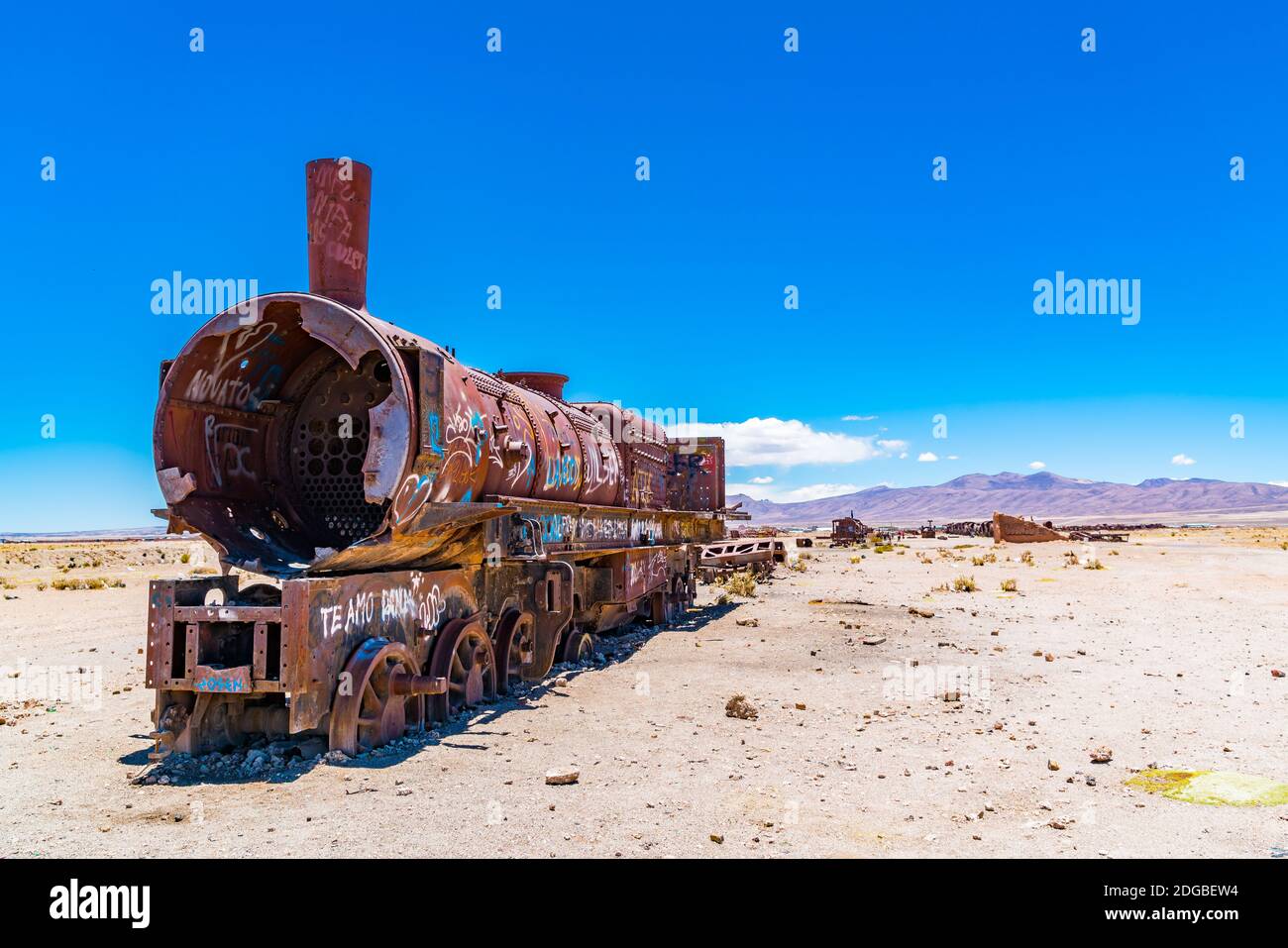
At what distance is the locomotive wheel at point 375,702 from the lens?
6.70m

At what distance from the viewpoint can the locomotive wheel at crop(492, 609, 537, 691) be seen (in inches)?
368

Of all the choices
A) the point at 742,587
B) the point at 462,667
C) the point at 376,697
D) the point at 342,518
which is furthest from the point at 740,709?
the point at 742,587

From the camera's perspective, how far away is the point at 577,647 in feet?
39.3

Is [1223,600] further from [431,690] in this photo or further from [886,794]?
[431,690]

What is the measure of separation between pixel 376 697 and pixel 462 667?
132 centimetres

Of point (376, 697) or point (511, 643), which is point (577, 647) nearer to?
point (511, 643)

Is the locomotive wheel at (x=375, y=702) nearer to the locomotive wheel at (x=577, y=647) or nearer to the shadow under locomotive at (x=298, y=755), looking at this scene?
the shadow under locomotive at (x=298, y=755)

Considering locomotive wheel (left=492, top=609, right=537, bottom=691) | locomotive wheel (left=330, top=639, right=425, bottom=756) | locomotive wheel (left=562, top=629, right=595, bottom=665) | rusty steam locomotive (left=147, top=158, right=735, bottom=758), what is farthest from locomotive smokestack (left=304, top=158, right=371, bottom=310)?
locomotive wheel (left=562, top=629, right=595, bottom=665)

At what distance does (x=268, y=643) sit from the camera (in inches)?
250

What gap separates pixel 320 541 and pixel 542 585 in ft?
8.75

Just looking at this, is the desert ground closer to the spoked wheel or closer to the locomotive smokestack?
the spoked wheel

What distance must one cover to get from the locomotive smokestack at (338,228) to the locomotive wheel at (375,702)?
3.01m


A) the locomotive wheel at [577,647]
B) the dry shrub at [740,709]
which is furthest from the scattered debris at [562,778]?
the locomotive wheel at [577,647]

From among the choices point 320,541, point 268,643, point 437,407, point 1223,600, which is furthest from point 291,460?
point 1223,600
